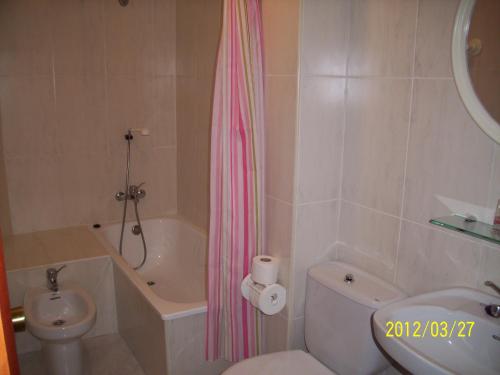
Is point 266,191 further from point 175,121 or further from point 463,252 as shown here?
point 175,121

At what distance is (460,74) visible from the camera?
1448 mm

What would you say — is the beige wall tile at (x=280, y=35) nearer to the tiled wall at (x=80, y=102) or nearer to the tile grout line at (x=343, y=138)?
the tile grout line at (x=343, y=138)

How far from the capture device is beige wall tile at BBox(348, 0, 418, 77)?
161cm

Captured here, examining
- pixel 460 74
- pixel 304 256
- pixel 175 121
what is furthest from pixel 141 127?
pixel 460 74

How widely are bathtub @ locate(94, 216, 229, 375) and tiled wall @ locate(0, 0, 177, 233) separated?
28 centimetres

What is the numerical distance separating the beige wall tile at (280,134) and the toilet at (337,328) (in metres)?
0.39

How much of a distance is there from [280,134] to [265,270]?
22.3 inches

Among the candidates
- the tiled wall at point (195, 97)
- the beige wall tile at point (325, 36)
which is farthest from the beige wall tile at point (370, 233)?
the tiled wall at point (195, 97)

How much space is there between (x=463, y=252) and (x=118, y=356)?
2.06 m

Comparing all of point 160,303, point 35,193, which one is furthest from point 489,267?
point 35,193

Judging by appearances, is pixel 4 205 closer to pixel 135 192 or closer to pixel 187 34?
pixel 135 192

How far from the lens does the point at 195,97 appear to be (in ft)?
10.4

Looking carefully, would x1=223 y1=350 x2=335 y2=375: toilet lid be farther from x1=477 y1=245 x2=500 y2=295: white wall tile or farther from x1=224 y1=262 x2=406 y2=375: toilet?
x1=477 y1=245 x2=500 y2=295: white wall tile

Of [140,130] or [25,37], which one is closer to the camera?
[25,37]
